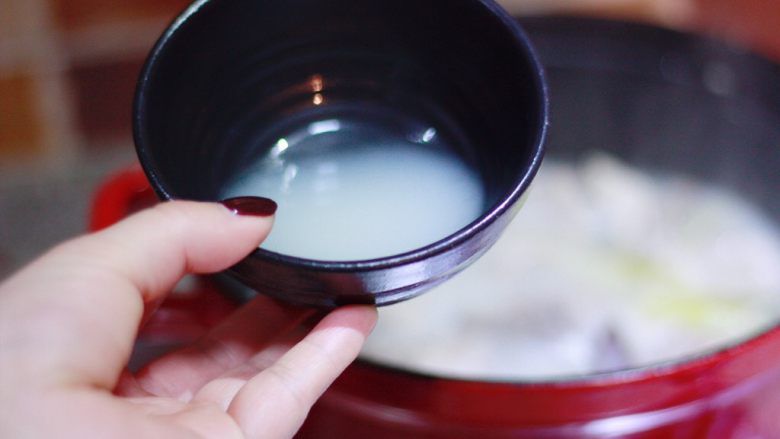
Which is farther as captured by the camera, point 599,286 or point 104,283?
point 599,286

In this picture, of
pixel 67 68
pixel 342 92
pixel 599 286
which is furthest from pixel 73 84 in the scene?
pixel 599 286

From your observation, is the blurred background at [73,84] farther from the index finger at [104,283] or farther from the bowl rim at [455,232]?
the index finger at [104,283]

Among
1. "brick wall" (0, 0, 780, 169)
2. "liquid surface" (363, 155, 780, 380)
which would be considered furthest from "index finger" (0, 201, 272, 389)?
"brick wall" (0, 0, 780, 169)

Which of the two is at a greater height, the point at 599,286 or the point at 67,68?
the point at 67,68

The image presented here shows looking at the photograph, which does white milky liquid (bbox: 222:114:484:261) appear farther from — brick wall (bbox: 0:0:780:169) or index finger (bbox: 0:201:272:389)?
brick wall (bbox: 0:0:780:169)

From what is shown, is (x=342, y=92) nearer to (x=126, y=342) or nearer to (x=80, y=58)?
(x=126, y=342)

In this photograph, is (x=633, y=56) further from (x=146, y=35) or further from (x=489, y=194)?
(x=146, y=35)

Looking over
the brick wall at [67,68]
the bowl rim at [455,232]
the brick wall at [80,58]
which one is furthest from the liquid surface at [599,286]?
the brick wall at [67,68]

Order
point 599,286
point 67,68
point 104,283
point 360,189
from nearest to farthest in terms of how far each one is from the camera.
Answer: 1. point 104,283
2. point 360,189
3. point 599,286
4. point 67,68
